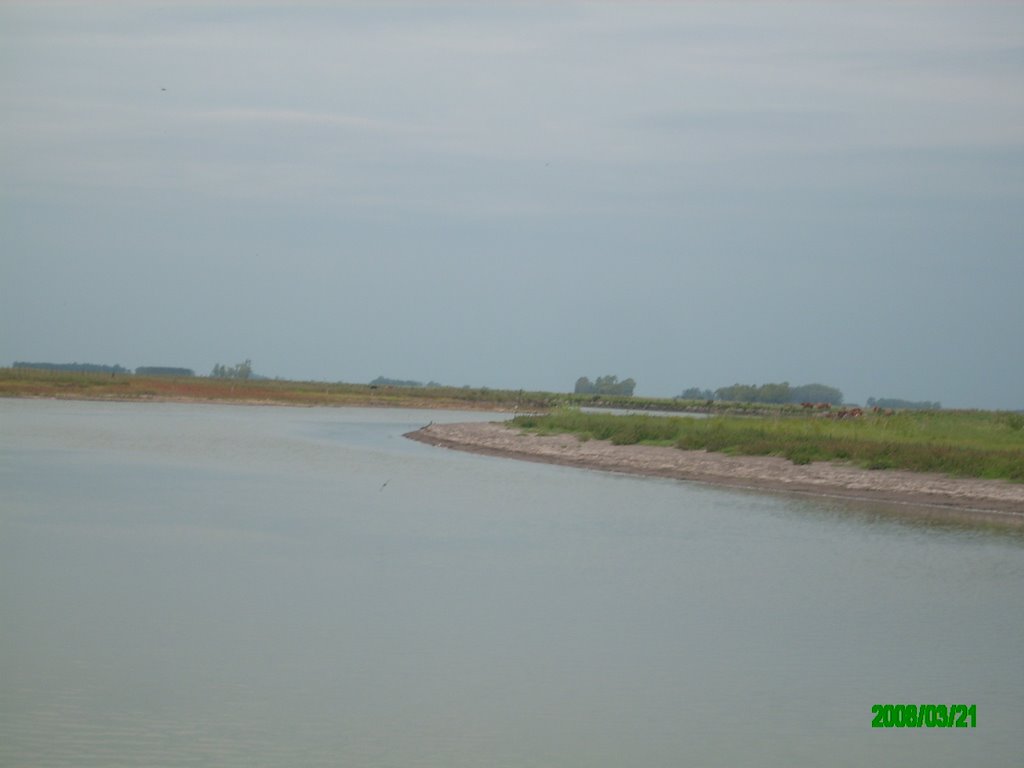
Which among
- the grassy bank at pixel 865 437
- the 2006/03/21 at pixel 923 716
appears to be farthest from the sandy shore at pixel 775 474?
the 2006/03/21 at pixel 923 716

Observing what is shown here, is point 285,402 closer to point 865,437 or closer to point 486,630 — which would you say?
point 865,437

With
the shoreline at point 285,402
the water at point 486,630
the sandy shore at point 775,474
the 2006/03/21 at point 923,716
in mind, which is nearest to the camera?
the water at point 486,630

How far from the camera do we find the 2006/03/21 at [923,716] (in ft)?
35.0

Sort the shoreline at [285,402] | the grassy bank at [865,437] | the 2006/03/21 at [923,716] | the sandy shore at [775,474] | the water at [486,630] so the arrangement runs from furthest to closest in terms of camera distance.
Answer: the shoreline at [285,402] < the grassy bank at [865,437] < the sandy shore at [775,474] < the 2006/03/21 at [923,716] < the water at [486,630]

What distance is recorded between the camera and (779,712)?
10797mm

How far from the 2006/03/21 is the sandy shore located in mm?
13861

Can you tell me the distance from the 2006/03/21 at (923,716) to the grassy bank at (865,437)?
16593 millimetres

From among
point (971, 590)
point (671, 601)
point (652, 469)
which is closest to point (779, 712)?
point (671, 601)

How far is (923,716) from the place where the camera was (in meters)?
10.8


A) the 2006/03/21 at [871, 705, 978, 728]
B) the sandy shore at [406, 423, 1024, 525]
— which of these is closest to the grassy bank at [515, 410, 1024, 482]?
the sandy shore at [406, 423, 1024, 525]

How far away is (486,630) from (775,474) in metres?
18.7

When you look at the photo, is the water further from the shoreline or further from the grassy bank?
the shoreline

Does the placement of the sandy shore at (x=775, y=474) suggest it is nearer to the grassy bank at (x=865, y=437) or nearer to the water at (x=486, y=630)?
the grassy bank at (x=865, y=437)

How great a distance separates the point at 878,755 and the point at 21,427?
39.4 m
